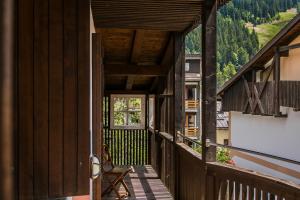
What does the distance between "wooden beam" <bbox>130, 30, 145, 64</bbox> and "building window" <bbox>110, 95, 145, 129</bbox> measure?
2339 millimetres

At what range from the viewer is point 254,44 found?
6031cm

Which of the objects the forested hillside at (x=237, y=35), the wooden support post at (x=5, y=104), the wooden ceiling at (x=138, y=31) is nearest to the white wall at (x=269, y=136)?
the wooden ceiling at (x=138, y=31)

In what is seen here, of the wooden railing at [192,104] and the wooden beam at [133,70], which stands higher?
the wooden beam at [133,70]

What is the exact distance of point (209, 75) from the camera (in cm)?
394

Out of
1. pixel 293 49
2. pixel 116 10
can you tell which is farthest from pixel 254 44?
pixel 116 10

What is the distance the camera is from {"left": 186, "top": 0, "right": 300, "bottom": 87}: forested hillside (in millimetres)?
58594

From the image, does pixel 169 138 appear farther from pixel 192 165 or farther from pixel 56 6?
pixel 56 6

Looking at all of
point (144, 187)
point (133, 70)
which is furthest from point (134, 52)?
point (144, 187)

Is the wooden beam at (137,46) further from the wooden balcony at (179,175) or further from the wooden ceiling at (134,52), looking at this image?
the wooden balcony at (179,175)

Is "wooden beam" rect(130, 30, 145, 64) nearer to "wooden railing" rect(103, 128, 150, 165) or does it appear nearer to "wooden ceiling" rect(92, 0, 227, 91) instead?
"wooden ceiling" rect(92, 0, 227, 91)

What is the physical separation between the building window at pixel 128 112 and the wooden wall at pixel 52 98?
708cm

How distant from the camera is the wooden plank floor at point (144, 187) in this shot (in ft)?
20.2

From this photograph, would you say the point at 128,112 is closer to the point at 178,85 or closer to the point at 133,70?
the point at 133,70

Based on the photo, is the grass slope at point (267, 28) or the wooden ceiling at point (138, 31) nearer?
the wooden ceiling at point (138, 31)
